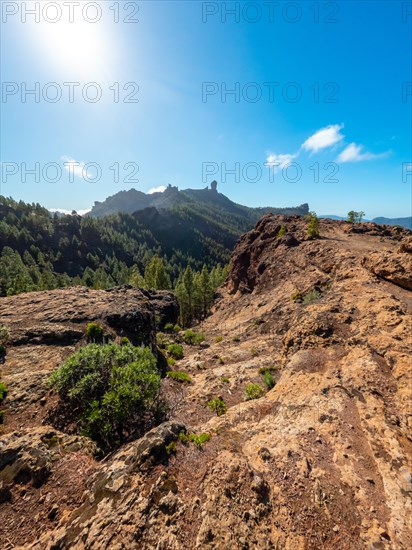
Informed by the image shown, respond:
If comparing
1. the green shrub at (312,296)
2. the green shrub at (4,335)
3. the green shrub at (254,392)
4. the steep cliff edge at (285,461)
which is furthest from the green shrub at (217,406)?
the green shrub at (312,296)

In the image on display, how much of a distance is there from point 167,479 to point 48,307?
23091 millimetres

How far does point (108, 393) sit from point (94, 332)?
11.2 m

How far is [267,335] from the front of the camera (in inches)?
1307

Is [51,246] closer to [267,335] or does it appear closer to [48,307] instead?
[48,307]

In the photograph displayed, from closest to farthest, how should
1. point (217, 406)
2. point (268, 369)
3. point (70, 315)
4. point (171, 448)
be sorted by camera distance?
point (171, 448) → point (217, 406) → point (268, 369) → point (70, 315)

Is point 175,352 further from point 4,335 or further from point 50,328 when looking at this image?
point 4,335

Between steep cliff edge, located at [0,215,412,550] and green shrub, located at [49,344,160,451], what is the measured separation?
140cm

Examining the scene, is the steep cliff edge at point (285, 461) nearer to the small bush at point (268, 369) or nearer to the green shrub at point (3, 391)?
the small bush at point (268, 369)

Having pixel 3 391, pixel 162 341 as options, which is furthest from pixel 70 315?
pixel 162 341

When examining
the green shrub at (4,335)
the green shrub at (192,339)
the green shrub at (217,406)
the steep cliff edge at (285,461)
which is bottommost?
the green shrub at (192,339)

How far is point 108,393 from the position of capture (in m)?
12.0

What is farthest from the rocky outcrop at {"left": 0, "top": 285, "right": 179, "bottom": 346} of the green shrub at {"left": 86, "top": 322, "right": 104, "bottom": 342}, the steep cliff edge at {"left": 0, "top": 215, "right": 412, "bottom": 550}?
the steep cliff edge at {"left": 0, "top": 215, "right": 412, "bottom": 550}

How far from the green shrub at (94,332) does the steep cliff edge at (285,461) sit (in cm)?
352

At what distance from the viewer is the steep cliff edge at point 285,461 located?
297 inches
